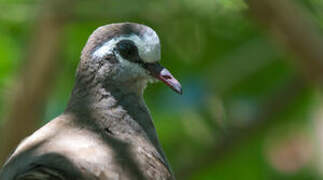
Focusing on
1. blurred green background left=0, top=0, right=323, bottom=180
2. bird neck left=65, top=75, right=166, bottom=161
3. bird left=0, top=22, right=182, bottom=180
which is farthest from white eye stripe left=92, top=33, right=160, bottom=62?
blurred green background left=0, top=0, right=323, bottom=180

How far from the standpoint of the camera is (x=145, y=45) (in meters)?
5.77

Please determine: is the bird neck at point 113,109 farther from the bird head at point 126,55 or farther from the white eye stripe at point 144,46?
the white eye stripe at point 144,46

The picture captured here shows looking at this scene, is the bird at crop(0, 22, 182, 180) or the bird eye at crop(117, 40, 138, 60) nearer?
the bird at crop(0, 22, 182, 180)

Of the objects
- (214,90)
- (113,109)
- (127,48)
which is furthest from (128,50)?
(214,90)

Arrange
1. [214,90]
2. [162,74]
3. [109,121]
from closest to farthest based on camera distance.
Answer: [109,121] → [162,74] → [214,90]

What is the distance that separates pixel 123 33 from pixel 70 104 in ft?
1.80

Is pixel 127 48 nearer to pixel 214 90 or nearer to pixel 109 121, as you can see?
pixel 109 121

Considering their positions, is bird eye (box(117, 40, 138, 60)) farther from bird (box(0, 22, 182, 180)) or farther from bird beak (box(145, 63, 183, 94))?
bird beak (box(145, 63, 183, 94))

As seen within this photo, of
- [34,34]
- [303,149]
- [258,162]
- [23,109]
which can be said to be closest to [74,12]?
[34,34]

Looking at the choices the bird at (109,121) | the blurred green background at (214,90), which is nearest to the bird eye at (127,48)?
the bird at (109,121)

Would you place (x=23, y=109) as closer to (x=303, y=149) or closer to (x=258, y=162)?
(x=258, y=162)

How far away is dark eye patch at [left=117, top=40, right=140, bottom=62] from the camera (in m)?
5.79

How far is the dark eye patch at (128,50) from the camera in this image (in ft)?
19.0

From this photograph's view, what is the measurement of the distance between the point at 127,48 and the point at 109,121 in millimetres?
468
